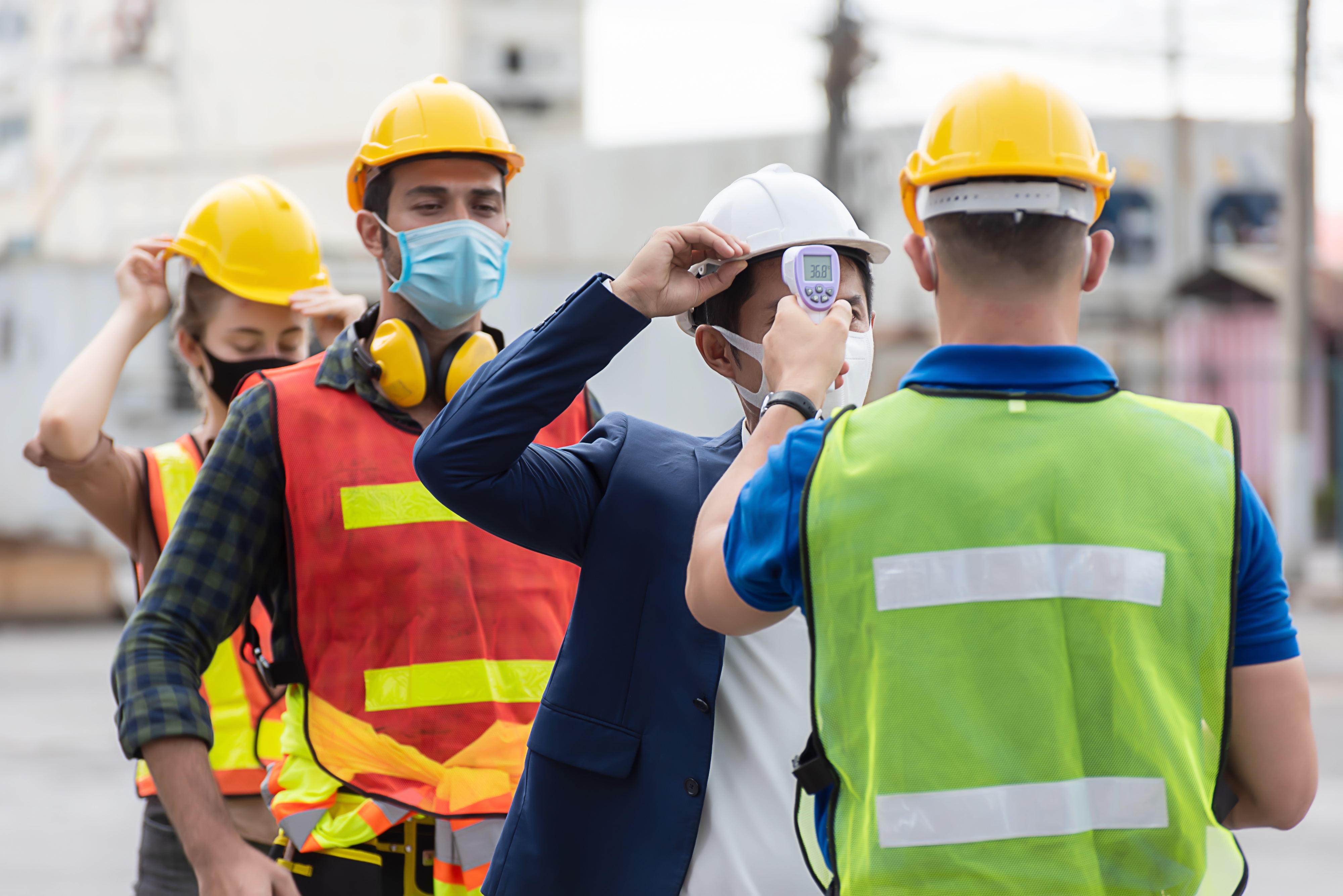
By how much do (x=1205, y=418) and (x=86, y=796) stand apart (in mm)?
7898

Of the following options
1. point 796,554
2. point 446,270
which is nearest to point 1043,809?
point 796,554

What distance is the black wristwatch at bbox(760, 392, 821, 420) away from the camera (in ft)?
5.97

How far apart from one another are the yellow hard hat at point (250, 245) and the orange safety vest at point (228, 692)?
410mm

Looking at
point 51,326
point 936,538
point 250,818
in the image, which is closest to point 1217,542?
point 936,538

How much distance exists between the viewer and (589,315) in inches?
81.8

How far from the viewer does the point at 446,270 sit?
2.87 metres

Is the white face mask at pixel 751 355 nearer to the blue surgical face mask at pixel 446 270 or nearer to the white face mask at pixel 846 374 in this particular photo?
the white face mask at pixel 846 374

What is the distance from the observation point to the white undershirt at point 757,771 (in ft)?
6.60

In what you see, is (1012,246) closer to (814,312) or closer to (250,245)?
(814,312)

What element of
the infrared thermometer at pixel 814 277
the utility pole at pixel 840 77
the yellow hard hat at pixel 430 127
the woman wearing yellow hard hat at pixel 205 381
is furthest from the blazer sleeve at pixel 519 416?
the utility pole at pixel 840 77

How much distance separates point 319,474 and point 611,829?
960 millimetres

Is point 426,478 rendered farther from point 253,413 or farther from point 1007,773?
point 1007,773

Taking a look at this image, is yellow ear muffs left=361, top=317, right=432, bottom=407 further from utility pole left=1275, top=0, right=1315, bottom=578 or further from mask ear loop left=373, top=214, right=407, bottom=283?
utility pole left=1275, top=0, right=1315, bottom=578

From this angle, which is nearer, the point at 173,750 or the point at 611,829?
the point at 611,829
